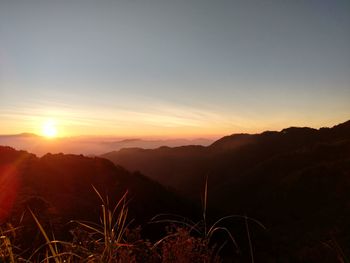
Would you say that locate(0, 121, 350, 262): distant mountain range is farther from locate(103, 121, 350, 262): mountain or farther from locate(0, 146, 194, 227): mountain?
locate(103, 121, 350, 262): mountain

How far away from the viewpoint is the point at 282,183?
69.0 meters

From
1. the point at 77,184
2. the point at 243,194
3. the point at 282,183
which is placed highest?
the point at 77,184

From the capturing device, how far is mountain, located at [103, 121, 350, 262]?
1278 inches

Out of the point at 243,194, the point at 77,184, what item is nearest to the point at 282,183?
the point at 243,194

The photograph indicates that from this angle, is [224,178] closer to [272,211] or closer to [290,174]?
[290,174]

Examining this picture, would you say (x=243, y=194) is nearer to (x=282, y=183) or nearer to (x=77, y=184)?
(x=282, y=183)

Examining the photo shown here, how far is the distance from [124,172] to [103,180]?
4.48 m

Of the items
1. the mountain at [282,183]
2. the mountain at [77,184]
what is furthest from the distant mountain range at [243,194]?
the mountain at [282,183]

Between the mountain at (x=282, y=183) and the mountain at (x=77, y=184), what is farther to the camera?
the mountain at (x=282, y=183)

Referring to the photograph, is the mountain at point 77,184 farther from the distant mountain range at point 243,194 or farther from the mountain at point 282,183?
the mountain at point 282,183

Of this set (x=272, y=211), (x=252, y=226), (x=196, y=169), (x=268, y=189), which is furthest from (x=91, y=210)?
(x=196, y=169)

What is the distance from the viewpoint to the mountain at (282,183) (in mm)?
32469

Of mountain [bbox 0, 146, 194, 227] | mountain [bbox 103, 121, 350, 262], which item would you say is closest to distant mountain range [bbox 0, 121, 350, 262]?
mountain [bbox 0, 146, 194, 227]

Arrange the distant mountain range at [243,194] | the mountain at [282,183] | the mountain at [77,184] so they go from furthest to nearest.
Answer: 1. the mountain at [282,183]
2. the mountain at [77,184]
3. the distant mountain range at [243,194]
